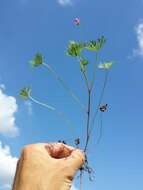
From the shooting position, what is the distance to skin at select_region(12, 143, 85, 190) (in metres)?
1.78

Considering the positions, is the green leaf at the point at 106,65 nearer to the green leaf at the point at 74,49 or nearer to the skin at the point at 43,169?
the green leaf at the point at 74,49

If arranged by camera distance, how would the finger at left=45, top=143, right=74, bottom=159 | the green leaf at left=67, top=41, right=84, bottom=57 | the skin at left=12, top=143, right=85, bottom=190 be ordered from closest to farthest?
1. the skin at left=12, top=143, right=85, bottom=190
2. the finger at left=45, top=143, right=74, bottom=159
3. the green leaf at left=67, top=41, right=84, bottom=57

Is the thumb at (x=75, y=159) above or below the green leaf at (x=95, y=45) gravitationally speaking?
below

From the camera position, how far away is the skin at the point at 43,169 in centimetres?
178

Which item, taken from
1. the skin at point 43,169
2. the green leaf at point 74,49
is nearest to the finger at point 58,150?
the skin at point 43,169

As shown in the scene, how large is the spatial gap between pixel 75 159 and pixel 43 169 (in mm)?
175

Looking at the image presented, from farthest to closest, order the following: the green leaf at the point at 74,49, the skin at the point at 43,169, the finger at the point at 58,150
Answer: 1. the green leaf at the point at 74,49
2. the finger at the point at 58,150
3. the skin at the point at 43,169

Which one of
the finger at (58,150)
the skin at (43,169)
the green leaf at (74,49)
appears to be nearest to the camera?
the skin at (43,169)

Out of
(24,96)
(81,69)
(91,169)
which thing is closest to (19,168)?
(91,169)

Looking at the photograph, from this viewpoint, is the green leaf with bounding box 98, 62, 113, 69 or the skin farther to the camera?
the green leaf with bounding box 98, 62, 113, 69

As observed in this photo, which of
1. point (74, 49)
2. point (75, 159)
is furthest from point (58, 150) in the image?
point (74, 49)

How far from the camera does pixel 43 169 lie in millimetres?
1796

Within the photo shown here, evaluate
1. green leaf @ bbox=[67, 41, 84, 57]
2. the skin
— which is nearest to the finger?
the skin

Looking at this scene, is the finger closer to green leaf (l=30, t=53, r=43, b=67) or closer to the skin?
the skin
